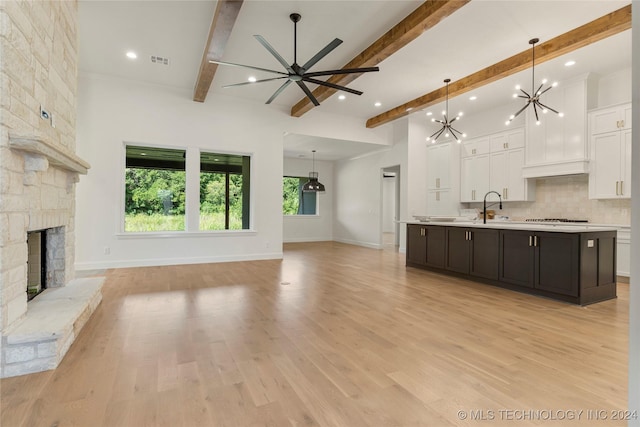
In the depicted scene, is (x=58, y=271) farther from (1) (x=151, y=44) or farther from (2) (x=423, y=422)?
(2) (x=423, y=422)

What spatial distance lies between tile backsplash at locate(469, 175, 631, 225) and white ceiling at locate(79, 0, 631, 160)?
1948 millimetres

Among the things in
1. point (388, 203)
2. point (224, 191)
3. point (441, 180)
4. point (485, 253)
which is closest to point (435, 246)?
point (485, 253)

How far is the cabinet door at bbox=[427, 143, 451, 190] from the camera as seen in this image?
25.8ft

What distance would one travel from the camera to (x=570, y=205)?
605 cm

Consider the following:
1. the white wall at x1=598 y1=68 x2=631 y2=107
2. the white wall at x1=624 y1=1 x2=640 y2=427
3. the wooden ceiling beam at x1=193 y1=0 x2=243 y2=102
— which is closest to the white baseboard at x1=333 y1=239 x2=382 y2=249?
the white wall at x1=598 y1=68 x2=631 y2=107

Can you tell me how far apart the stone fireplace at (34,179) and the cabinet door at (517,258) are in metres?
4.96

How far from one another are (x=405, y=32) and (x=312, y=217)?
7.99 meters

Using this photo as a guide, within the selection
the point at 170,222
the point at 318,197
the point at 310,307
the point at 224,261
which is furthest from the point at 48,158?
the point at 318,197

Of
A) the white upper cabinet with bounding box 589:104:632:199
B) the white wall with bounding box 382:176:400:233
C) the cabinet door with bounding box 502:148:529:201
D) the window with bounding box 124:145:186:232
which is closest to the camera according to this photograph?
the white upper cabinet with bounding box 589:104:632:199

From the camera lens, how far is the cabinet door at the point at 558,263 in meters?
3.71

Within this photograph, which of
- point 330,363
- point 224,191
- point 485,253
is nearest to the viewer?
point 330,363

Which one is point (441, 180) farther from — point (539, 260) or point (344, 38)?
point (344, 38)

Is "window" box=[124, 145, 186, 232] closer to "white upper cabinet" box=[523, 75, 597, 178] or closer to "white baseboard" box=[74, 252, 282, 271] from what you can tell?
"white baseboard" box=[74, 252, 282, 271]

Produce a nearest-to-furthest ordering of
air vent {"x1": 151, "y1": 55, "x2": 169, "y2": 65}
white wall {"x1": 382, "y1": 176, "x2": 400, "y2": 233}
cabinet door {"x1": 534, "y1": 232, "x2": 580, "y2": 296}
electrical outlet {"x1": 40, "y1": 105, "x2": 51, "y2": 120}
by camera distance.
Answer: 1. electrical outlet {"x1": 40, "y1": 105, "x2": 51, "y2": 120}
2. cabinet door {"x1": 534, "y1": 232, "x2": 580, "y2": 296}
3. air vent {"x1": 151, "y1": 55, "x2": 169, "y2": 65}
4. white wall {"x1": 382, "y1": 176, "x2": 400, "y2": 233}
